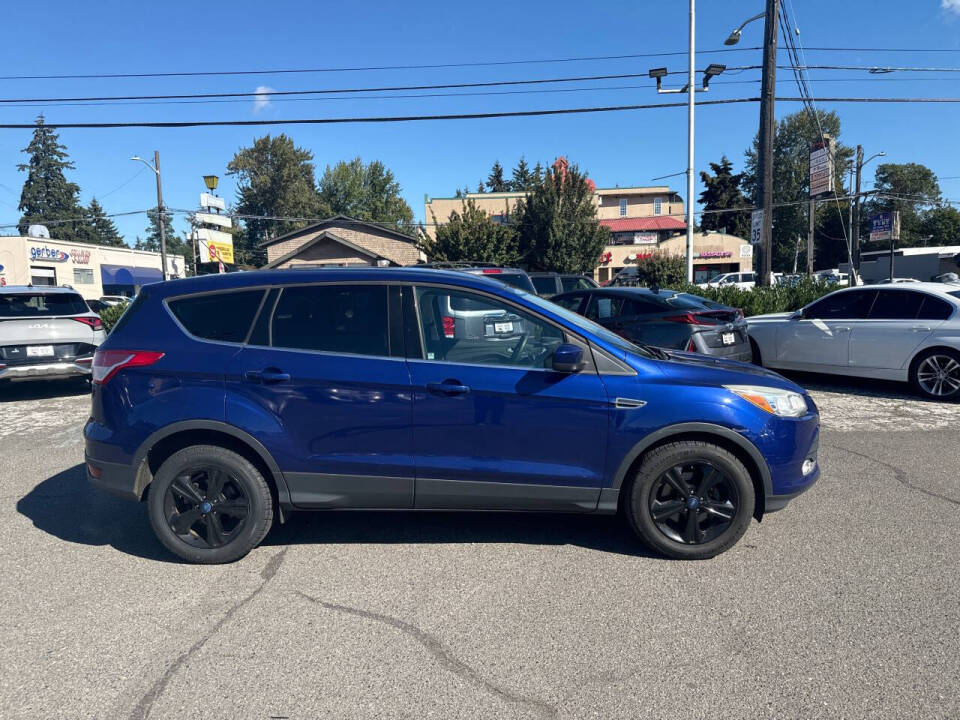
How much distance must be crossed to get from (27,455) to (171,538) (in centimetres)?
387

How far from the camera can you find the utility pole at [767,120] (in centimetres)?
1412

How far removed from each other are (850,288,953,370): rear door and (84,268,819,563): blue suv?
571 cm

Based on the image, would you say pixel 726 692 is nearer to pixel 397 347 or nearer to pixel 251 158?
pixel 397 347

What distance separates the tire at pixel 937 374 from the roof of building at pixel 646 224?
48920 mm

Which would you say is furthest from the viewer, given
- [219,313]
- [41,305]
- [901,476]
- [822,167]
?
[822,167]

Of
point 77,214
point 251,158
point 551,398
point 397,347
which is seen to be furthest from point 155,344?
point 77,214

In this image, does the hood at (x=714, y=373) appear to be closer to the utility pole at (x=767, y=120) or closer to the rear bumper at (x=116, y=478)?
the rear bumper at (x=116, y=478)

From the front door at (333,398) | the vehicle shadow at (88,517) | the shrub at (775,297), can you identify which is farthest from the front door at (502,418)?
the shrub at (775,297)

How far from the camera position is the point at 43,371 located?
29.5 feet

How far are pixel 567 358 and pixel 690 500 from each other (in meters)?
1.14

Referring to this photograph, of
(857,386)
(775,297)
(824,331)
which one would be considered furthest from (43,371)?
(775,297)

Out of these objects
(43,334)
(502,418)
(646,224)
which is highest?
(646,224)

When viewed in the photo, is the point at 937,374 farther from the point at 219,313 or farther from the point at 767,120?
the point at 219,313

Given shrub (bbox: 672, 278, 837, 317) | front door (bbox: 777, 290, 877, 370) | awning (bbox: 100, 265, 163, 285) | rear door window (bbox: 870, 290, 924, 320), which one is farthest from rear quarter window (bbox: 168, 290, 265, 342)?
awning (bbox: 100, 265, 163, 285)
